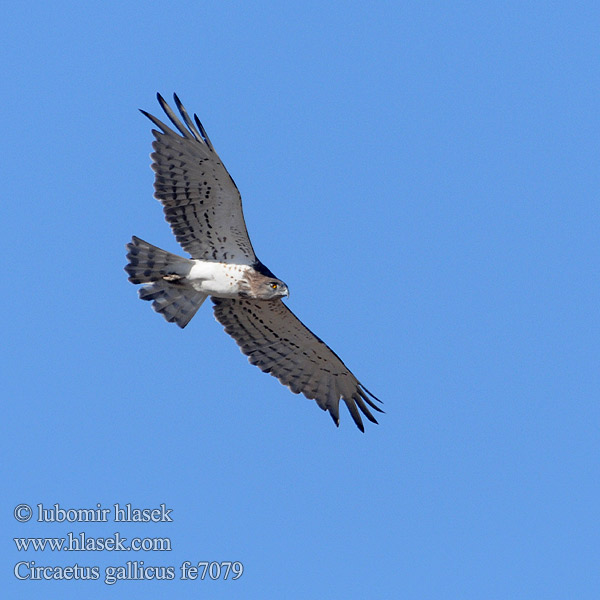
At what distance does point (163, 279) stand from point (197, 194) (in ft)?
3.65

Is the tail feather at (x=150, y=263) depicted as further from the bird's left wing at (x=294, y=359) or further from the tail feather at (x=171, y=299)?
the bird's left wing at (x=294, y=359)

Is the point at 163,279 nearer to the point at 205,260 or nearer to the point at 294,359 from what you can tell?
the point at 205,260

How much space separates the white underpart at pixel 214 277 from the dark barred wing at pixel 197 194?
0.72 ft

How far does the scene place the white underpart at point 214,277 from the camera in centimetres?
1234

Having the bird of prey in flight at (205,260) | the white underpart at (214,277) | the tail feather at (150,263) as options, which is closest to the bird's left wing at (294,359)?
the bird of prey in flight at (205,260)

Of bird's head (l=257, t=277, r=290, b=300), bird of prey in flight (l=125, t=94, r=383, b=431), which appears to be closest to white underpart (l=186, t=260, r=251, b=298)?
bird of prey in flight (l=125, t=94, r=383, b=431)

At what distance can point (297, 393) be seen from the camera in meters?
13.3

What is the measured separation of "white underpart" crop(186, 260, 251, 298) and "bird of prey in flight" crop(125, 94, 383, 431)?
1cm

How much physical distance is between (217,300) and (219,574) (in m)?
3.60

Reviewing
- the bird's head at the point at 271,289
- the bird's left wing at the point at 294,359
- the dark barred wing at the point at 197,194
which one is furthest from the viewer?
the bird's left wing at the point at 294,359

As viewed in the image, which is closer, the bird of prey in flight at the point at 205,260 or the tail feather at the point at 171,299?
the bird of prey in flight at the point at 205,260

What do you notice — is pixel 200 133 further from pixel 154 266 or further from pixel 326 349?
pixel 326 349

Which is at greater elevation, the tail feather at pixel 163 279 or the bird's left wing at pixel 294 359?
the tail feather at pixel 163 279

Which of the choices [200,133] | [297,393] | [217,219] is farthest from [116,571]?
[200,133]
